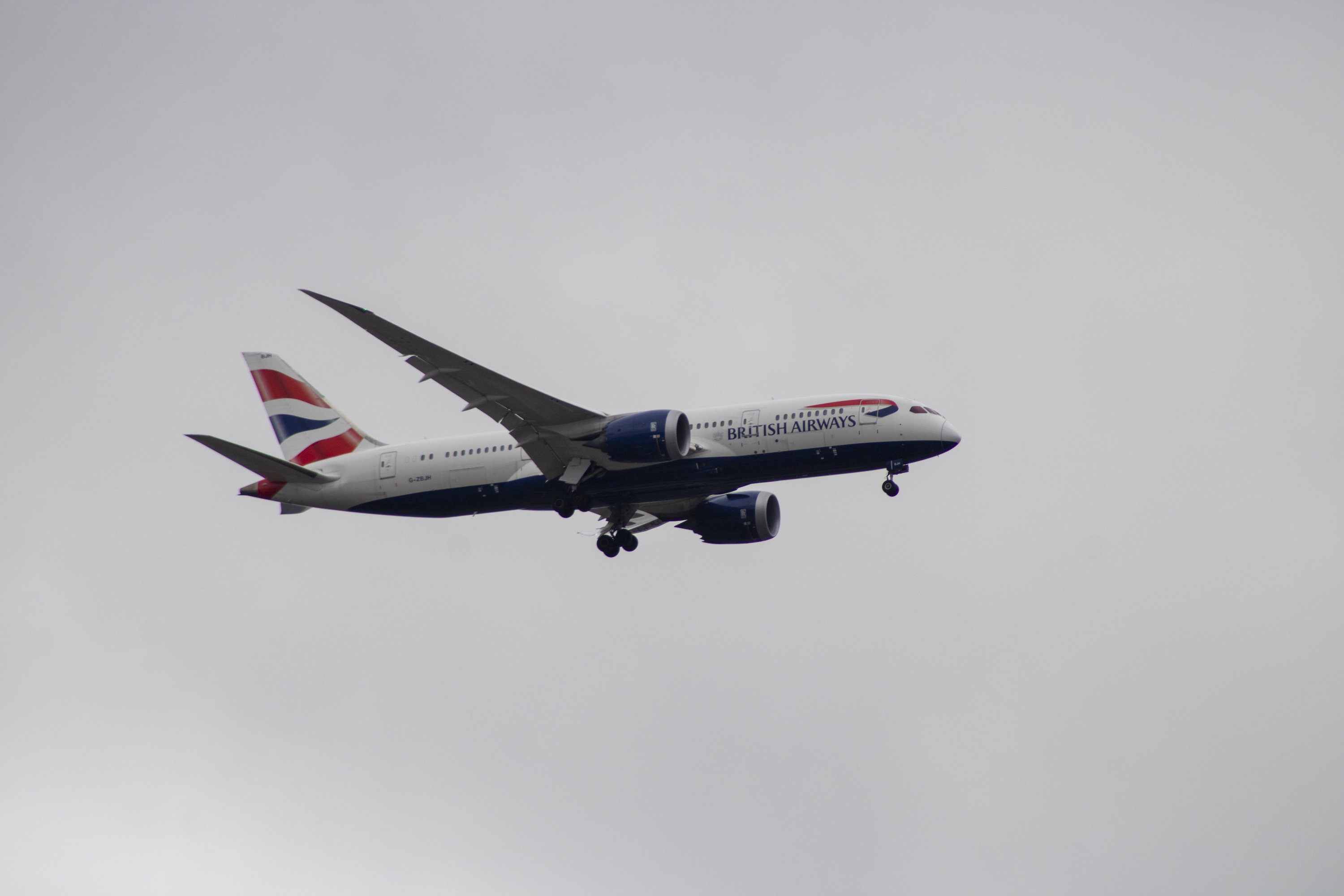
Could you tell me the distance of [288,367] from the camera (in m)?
47.5

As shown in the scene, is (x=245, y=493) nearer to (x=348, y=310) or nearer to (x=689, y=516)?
(x=348, y=310)

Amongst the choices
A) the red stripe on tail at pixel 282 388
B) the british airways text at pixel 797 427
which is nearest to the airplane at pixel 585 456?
the british airways text at pixel 797 427

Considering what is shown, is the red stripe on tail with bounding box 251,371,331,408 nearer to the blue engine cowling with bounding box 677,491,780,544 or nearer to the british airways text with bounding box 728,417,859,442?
the blue engine cowling with bounding box 677,491,780,544

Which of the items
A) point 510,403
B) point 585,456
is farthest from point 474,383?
point 585,456

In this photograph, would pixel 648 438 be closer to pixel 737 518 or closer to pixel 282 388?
pixel 737 518

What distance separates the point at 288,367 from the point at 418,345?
13.8 m

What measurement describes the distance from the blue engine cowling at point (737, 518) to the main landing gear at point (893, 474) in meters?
8.07

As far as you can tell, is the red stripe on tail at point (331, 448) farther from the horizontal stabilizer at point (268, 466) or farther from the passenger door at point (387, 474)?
the passenger door at point (387, 474)

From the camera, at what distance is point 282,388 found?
153 feet

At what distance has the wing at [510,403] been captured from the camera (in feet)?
118

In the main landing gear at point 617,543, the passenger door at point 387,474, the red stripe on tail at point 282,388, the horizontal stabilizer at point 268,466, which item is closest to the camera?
the horizontal stabilizer at point 268,466

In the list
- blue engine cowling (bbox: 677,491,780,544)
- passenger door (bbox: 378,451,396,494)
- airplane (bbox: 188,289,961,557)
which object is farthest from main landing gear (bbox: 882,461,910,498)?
passenger door (bbox: 378,451,396,494)

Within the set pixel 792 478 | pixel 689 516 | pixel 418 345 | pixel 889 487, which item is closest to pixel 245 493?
pixel 418 345

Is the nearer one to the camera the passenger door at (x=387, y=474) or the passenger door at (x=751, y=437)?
the passenger door at (x=751, y=437)
